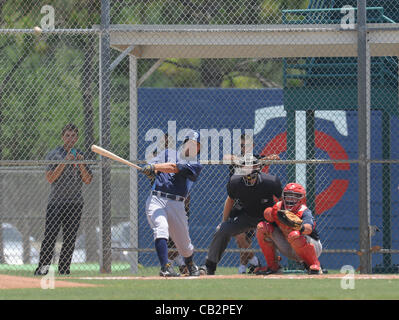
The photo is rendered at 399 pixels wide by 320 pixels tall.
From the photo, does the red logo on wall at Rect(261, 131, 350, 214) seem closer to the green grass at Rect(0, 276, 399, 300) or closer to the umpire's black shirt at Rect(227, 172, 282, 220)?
the umpire's black shirt at Rect(227, 172, 282, 220)

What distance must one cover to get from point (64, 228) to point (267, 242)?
3.07m

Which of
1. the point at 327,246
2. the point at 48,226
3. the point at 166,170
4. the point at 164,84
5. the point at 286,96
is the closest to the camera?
the point at 166,170

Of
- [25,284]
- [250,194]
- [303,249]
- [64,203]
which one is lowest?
[25,284]

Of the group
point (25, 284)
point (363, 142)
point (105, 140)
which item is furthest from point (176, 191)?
point (363, 142)

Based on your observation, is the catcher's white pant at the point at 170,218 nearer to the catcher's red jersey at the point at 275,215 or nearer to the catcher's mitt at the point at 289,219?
the catcher's red jersey at the point at 275,215

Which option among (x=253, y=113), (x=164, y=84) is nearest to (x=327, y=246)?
(x=253, y=113)

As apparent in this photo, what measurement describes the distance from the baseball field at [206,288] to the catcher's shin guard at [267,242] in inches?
29.2

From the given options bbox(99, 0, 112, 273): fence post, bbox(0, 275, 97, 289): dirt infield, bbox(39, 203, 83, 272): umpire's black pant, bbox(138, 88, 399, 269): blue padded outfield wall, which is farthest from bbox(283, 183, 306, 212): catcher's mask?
bbox(138, 88, 399, 269): blue padded outfield wall

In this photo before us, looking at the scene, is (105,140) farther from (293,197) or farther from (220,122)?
(220,122)

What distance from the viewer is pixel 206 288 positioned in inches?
340
